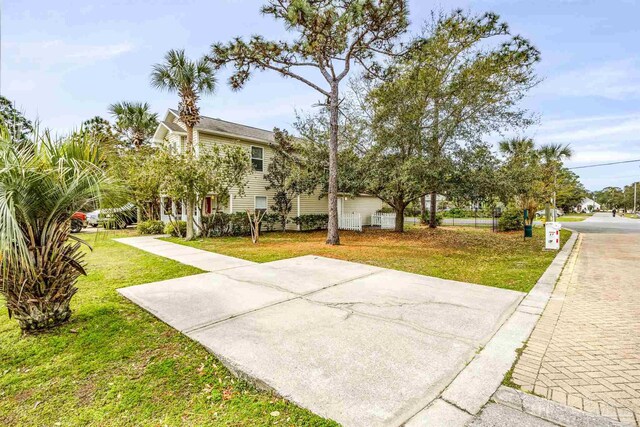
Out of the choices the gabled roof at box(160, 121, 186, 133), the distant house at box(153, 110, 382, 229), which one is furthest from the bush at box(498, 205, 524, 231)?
the gabled roof at box(160, 121, 186, 133)

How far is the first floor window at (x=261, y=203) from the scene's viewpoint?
17156 mm

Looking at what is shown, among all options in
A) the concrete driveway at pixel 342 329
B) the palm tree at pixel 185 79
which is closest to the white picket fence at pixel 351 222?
the palm tree at pixel 185 79

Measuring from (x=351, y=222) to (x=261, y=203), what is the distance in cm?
581

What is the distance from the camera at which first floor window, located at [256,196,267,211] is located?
56.3 feet

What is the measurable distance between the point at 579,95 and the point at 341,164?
16.5 meters

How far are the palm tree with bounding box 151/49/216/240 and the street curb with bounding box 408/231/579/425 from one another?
14.0 metres

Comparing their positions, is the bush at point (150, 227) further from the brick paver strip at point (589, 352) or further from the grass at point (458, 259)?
the brick paver strip at point (589, 352)

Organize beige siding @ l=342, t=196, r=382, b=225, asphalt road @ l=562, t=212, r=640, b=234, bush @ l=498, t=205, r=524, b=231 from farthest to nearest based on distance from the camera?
beige siding @ l=342, t=196, r=382, b=225
bush @ l=498, t=205, r=524, b=231
asphalt road @ l=562, t=212, r=640, b=234

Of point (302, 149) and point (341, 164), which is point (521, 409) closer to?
point (341, 164)

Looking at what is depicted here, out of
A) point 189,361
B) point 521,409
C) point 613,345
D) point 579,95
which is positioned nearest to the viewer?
point 521,409

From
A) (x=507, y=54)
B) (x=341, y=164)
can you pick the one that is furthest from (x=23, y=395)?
(x=507, y=54)

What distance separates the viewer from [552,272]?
6.91 m

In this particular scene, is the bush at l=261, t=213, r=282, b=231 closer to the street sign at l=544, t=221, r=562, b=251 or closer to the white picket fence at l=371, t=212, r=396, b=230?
the white picket fence at l=371, t=212, r=396, b=230

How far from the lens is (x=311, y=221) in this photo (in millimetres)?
18641
